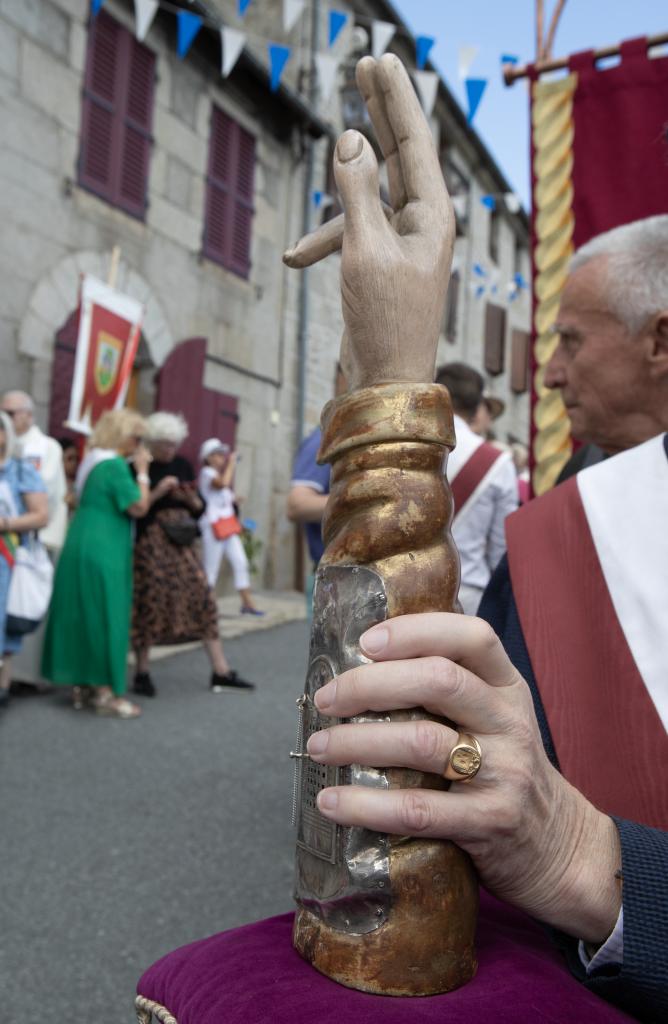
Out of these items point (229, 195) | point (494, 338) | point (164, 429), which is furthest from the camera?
point (494, 338)

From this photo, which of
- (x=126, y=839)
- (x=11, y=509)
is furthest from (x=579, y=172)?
(x=11, y=509)

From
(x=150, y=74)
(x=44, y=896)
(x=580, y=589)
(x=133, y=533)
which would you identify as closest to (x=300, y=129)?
(x=150, y=74)

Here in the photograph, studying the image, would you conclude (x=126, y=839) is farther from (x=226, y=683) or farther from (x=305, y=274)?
(x=305, y=274)

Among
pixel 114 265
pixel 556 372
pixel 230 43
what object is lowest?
pixel 556 372

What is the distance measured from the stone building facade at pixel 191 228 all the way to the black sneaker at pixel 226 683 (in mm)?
2922

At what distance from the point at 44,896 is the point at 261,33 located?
35.6 feet

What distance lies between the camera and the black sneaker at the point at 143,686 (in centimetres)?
545

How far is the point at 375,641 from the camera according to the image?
0.74 meters

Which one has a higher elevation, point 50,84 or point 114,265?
point 50,84

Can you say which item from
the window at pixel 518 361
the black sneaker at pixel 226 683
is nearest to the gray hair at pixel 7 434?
the black sneaker at pixel 226 683

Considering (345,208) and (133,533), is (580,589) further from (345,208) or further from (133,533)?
(133,533)

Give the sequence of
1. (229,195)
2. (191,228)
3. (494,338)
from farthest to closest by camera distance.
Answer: (494,338) < (229,195) < (191,228)

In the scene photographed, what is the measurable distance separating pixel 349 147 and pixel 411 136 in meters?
0.07

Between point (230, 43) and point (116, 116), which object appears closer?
point (230, 43)
